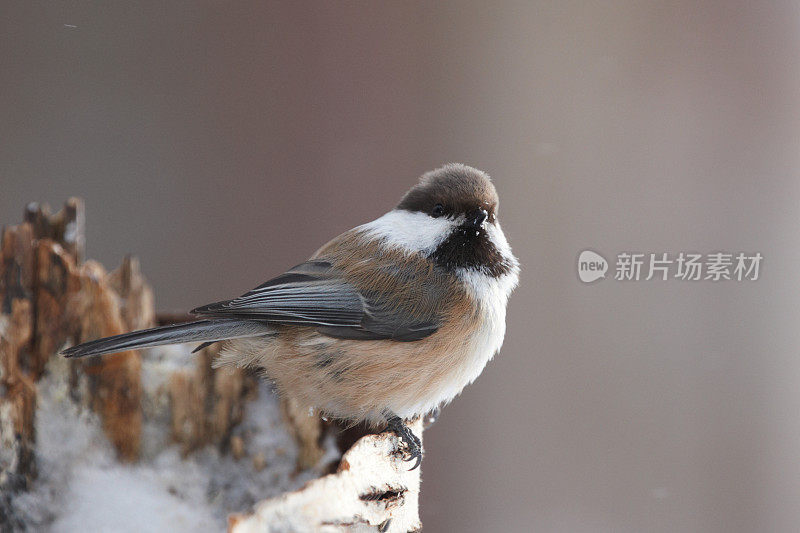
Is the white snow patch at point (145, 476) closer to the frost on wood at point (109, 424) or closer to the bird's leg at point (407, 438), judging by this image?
the frost on wood at point (109, 424)

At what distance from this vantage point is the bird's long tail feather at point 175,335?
3.12 feet

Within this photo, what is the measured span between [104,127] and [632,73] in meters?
1.52

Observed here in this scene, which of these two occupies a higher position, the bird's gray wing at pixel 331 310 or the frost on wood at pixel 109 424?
the bird's gray wing at pixel 331 310

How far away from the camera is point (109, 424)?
1.25 metres

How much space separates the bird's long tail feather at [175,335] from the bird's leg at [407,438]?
0.26 metres

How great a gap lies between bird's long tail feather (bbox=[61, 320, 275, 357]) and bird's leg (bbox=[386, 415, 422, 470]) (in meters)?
0.26

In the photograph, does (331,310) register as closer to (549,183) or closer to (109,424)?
(109,424)

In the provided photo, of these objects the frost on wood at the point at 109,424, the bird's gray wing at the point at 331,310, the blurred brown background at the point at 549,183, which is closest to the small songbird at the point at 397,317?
the bird's gray wing at the point at 331,310

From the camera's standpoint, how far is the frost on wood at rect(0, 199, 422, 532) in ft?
3.76

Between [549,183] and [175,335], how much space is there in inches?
45.1

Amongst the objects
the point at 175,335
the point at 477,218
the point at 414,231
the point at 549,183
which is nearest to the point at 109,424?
the point at 175,335

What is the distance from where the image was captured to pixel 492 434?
1.94 m

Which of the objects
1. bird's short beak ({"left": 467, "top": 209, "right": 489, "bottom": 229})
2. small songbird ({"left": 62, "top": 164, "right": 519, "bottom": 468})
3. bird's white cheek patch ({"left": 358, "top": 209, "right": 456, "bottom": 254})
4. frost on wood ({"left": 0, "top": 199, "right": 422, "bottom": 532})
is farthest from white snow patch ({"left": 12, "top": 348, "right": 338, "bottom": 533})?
bird's short beak ({"left": 467, "top": 209, "right": 489, "bottom": 229})

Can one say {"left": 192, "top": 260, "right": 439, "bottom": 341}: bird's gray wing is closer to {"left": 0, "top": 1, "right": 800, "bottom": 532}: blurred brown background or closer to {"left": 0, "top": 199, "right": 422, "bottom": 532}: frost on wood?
{"left": 0, "top": 199, "right": 422, "bottom": 532}: frost on wood
